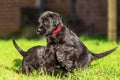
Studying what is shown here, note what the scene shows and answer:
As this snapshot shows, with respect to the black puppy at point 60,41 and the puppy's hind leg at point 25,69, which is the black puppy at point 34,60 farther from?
the black puppy at point 60,41

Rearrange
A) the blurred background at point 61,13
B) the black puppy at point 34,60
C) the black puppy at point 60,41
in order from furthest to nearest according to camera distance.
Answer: the blurred background at point 61,13, the black puppy at point 34,60, the black puppy at point 60,41

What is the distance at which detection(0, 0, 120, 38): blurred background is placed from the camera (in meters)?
13.3

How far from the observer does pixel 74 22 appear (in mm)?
13469

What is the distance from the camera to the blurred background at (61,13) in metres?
13.3

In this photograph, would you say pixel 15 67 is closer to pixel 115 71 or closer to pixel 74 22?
pixel 115 71

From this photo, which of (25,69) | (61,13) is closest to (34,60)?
(25,69)

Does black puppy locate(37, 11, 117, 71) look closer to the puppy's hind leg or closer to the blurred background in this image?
the puppy's hind leg

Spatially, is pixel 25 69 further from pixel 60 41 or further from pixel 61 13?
pixel 61 13

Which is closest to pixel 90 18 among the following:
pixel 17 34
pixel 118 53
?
pixel 17 34

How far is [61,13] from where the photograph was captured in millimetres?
13859

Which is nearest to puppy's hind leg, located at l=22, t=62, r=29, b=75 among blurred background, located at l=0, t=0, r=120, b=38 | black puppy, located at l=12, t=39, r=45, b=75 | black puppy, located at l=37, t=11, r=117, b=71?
black puppy, located at l=12, t=39, r=45, b=75

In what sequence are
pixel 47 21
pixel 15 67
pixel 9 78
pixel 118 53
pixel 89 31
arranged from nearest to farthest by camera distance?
pixel 9 78 → pixel 47 21 → pixel 15 67 → pixel 118 53 → pixel 89 31

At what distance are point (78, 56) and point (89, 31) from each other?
6.72m

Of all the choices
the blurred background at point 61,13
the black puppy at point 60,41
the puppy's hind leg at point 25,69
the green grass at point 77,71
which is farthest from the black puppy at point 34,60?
the blurred background at point 61,13
